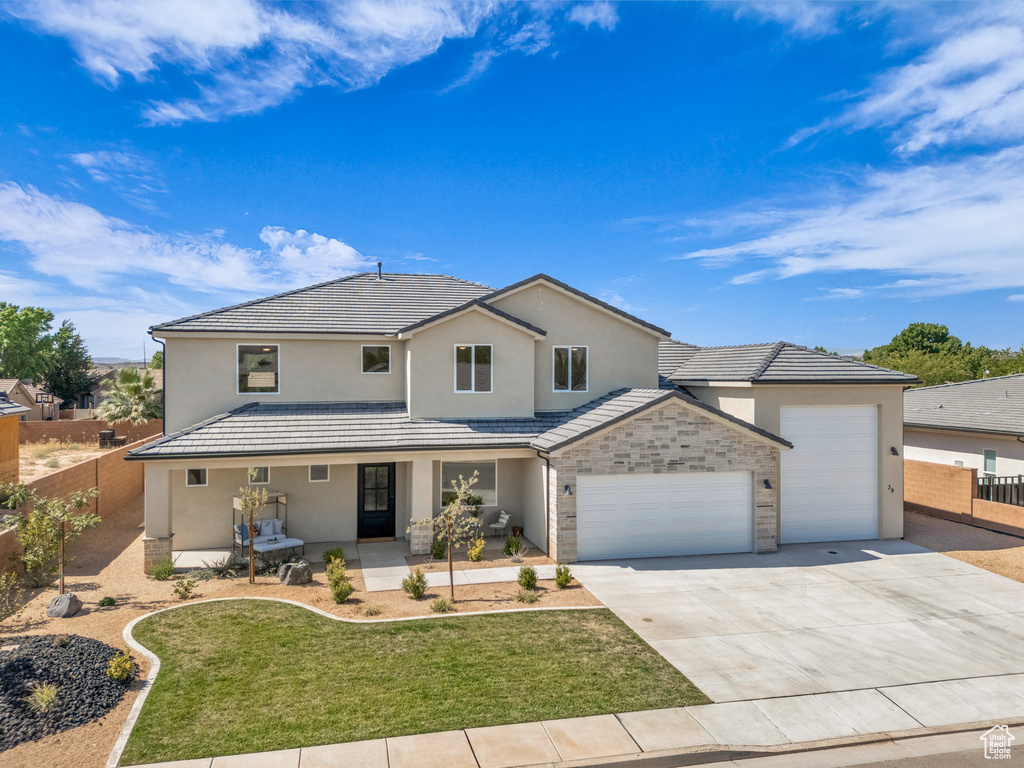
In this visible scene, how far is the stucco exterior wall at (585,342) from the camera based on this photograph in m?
18.1

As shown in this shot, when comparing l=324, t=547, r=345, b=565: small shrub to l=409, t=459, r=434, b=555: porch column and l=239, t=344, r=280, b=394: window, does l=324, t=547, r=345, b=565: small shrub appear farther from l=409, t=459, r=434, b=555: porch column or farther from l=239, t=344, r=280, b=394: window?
l=239, t=344, r=280, b=394: window

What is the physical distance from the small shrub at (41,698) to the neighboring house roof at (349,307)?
10455 millimetres

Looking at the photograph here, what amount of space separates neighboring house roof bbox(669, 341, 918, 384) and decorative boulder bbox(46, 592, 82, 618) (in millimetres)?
15773

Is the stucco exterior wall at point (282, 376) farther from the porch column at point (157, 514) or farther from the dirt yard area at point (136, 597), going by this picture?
the dirt yard area at point (136, 597)

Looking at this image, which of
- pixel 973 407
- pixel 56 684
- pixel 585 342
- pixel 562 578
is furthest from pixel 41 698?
pixel 973 407

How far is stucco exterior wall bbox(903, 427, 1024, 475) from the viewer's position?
19641mm

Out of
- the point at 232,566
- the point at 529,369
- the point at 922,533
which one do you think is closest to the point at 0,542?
the point at 232,566

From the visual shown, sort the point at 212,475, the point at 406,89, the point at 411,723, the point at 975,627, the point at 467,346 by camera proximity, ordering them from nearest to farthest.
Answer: the point at 411,723 < the point at 975,627 < the point at 212,475 < the point at 467,346 < the point at 406,89

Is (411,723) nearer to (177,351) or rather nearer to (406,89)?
(177,351)

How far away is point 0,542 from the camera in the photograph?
11906 mm

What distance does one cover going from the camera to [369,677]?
838cm

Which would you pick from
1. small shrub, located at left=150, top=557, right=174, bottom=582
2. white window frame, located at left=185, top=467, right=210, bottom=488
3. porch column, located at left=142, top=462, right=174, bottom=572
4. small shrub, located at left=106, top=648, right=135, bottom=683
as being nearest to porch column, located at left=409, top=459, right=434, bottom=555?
small shrub, located at left=150, top=557, right=174, bottom=582

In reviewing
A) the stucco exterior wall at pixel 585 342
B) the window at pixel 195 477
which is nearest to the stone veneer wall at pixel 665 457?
the stucco exterior wall at pixel 585 342

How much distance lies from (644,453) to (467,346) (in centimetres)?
576
